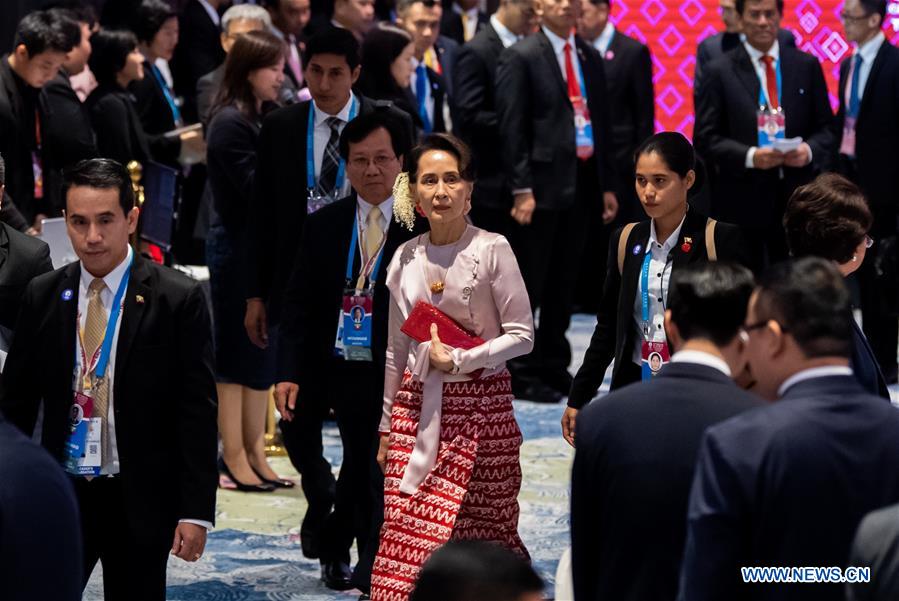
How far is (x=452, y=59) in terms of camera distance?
9.77m

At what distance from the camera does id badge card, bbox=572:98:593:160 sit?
839cm

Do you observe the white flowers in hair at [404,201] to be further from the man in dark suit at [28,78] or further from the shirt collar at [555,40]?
the shirt collar at [555,40]

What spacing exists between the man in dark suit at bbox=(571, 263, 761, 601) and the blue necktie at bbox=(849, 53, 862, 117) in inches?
240

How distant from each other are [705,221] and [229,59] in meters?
2.61

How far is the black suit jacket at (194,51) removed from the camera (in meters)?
9.17

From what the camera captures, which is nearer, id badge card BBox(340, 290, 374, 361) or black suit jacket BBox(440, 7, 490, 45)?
id badge card BBox(340, 290, 374, 361)

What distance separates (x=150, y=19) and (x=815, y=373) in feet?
20.2

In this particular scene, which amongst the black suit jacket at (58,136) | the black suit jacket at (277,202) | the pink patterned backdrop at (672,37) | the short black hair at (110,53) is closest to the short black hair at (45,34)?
the black suit jacket at (58,136)

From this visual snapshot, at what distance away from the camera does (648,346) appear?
4.65 metres

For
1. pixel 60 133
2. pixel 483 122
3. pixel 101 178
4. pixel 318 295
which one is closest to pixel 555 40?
pixel 483 122

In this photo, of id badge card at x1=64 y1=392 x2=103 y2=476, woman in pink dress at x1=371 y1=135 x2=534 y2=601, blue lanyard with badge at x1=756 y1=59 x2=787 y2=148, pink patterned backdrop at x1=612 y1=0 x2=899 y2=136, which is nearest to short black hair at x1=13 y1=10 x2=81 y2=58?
woman in pink dress at x1=371 y1=135 x2=534 y2=601

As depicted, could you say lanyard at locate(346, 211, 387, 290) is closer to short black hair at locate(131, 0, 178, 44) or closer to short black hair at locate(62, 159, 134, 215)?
short black hair at locate(62, 159, 134, 215)

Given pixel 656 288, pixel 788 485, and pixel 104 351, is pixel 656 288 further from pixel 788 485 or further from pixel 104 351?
pixel 788 485

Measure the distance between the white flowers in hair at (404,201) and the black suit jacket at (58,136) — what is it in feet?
7.96
